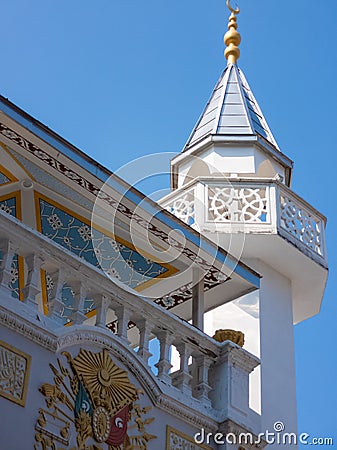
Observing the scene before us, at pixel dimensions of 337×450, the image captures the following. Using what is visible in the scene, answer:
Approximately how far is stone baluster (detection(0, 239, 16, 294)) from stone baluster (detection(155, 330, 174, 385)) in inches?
69.4

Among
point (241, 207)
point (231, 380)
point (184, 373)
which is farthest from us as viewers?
point (241, 207)

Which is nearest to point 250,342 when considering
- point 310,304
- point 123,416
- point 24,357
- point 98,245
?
point 310,304

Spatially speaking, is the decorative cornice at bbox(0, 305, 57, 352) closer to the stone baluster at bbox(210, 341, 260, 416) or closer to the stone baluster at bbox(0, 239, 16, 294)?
the stone baluster at bbox(0, 239, 16, 294)

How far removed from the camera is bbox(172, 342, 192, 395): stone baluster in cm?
836

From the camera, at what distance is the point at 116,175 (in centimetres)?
904

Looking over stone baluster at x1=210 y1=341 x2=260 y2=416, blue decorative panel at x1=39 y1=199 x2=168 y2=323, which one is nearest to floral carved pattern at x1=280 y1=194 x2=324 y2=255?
blue decorative panel at x1=39 y1=199 x2=168 y2=323

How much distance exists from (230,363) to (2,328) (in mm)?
2644

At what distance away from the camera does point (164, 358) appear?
8242mm

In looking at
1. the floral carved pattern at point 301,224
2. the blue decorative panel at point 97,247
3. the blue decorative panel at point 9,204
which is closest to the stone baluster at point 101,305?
the blue decorative panel at point 97,247

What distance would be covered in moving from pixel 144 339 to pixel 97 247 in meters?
1.98

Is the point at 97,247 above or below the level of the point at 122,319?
above

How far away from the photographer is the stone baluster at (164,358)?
26.9 ft

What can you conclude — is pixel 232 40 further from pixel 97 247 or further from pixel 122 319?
pixel 122 319

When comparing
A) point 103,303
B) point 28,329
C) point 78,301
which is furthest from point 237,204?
point 28,329
